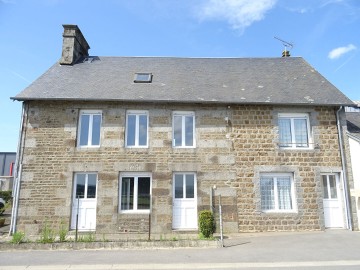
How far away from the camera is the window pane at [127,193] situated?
10234mm

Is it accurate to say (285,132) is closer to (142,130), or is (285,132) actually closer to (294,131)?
(294,131)

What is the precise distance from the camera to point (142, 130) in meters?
10.8

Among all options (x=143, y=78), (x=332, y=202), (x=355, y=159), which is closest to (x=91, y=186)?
(x=143, y=78)

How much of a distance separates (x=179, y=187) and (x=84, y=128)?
4.30 metres

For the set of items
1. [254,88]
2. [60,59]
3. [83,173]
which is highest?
[60,59]

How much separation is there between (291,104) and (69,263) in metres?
9.06

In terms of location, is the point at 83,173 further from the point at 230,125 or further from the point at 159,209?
the point at 230,125

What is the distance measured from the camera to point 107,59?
45.8ft

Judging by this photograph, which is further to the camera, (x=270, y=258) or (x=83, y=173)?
(x=83, y=173)

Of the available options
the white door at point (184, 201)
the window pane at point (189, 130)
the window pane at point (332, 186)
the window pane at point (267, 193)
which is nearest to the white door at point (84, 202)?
the white door at point (184, 201)

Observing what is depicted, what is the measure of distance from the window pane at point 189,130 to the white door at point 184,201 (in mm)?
1235

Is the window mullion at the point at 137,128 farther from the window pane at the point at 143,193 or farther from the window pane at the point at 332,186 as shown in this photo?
the window pane at the point at 332,186

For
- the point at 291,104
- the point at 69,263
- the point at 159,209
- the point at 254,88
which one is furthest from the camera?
the point at 254,88

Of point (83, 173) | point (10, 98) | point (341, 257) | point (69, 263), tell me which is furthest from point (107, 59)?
point (341, 257)
